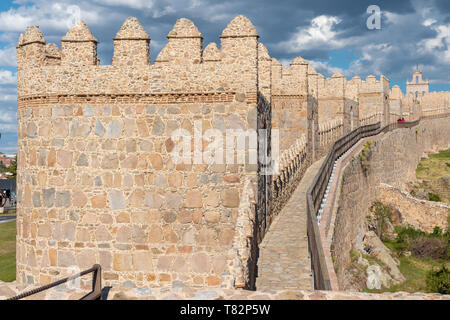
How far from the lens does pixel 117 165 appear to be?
31.7 feet

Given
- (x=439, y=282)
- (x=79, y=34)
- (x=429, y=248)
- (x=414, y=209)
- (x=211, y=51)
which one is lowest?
(x=429, y=248)

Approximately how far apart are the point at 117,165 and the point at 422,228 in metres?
24.5

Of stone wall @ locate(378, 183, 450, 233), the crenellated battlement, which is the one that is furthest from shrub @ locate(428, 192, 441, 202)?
the crenellated battlement

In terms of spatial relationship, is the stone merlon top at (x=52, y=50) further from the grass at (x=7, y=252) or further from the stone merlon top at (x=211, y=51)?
the grass at (x=7, y=252)

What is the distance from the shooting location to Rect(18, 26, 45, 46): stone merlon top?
10.1 meters

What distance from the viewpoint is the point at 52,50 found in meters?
10.4

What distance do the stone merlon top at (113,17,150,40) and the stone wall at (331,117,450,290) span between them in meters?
8.24

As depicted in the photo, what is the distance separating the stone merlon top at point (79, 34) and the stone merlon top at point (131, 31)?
68cm

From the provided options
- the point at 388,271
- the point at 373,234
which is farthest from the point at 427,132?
the point at 388,271

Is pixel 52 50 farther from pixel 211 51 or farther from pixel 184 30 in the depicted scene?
pixel 211 51

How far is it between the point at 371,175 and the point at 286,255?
1750 centimetres

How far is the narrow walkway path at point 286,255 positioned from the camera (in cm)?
877

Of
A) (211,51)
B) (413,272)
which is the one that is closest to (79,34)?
(211,51)

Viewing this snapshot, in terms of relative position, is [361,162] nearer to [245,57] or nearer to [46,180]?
[245,57]
